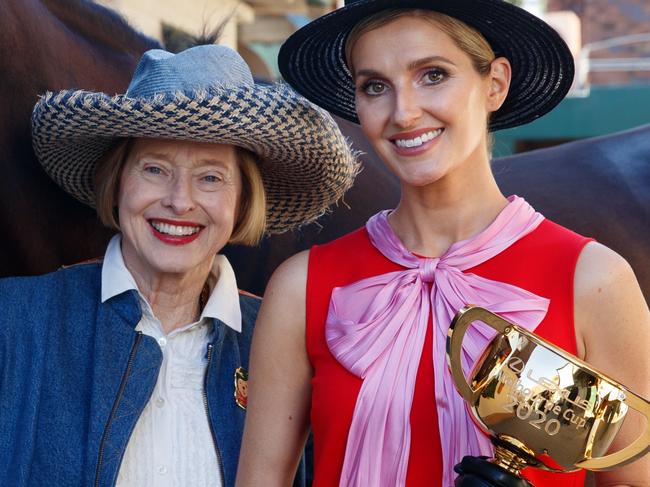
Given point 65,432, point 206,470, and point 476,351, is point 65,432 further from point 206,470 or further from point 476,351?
point 476,351

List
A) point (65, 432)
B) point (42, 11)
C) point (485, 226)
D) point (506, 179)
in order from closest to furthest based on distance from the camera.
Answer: point (485, 226) < point (65, 432) < point (42, 11) < point (506, 179)

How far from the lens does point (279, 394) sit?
6.28ft

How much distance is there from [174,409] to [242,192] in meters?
0.58

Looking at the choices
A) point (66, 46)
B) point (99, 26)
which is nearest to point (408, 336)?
point (66, 46)

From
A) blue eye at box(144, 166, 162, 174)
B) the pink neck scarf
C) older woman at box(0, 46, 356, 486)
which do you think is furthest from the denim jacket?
the pink neck scarf

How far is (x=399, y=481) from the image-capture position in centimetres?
174

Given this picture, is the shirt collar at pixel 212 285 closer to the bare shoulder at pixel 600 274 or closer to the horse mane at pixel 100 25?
the horse mane at pixel 100 25

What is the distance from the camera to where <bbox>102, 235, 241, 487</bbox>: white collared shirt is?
6.91 ft

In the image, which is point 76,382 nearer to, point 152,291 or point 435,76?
point 152,291

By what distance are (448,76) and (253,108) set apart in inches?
22.6

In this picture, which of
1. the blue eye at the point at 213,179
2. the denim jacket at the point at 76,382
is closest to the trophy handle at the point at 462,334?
the denim jacket at the point at 76,382

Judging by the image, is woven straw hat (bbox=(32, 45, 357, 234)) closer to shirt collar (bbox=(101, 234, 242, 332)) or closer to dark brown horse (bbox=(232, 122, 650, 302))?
shirt collar (bbox=(101, 234, 242, 332))

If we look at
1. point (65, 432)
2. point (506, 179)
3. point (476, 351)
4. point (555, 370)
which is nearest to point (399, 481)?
point (476, 351)

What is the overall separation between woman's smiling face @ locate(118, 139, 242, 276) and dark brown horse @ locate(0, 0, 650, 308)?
0.28 meters
